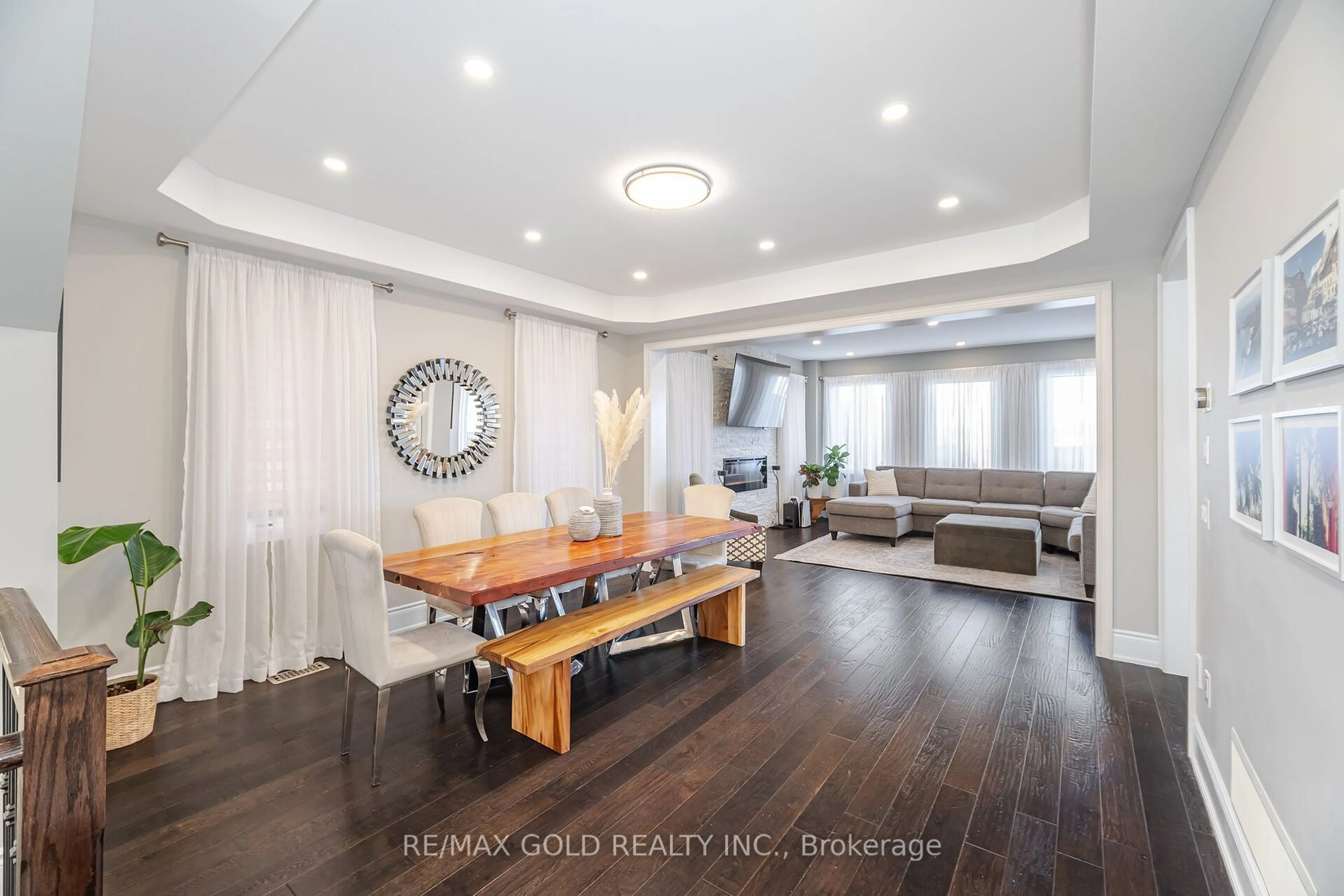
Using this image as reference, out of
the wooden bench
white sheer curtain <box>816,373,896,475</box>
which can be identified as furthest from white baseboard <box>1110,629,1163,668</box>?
white sheer curtain <box>816,373,896,475</box>

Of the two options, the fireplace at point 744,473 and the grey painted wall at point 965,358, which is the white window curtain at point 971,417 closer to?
the grey painted wall at point 965,358

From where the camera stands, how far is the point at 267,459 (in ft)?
10.6

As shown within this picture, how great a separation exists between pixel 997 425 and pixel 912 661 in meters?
5.94

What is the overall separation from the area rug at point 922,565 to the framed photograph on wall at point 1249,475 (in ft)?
10.9

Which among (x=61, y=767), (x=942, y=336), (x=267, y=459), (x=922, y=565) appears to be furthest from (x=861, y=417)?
(x=61, y=767)

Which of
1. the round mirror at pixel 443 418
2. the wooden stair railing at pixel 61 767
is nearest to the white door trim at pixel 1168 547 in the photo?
the wooden stair railing at pixel 61 767

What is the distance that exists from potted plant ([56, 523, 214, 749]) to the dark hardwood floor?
112 mm

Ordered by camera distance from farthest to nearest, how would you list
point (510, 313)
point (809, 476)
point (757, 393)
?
point (809, 476)
point (757, 393)
point (510, 313)

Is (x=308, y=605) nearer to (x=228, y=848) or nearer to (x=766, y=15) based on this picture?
(x=228, y=848)

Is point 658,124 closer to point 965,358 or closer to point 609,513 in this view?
point 609,513

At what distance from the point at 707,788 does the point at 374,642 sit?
1380mm

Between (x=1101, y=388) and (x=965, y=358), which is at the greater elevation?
(x=965, y=358)

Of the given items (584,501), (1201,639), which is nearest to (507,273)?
(584,501)

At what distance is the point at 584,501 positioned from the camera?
431cm
